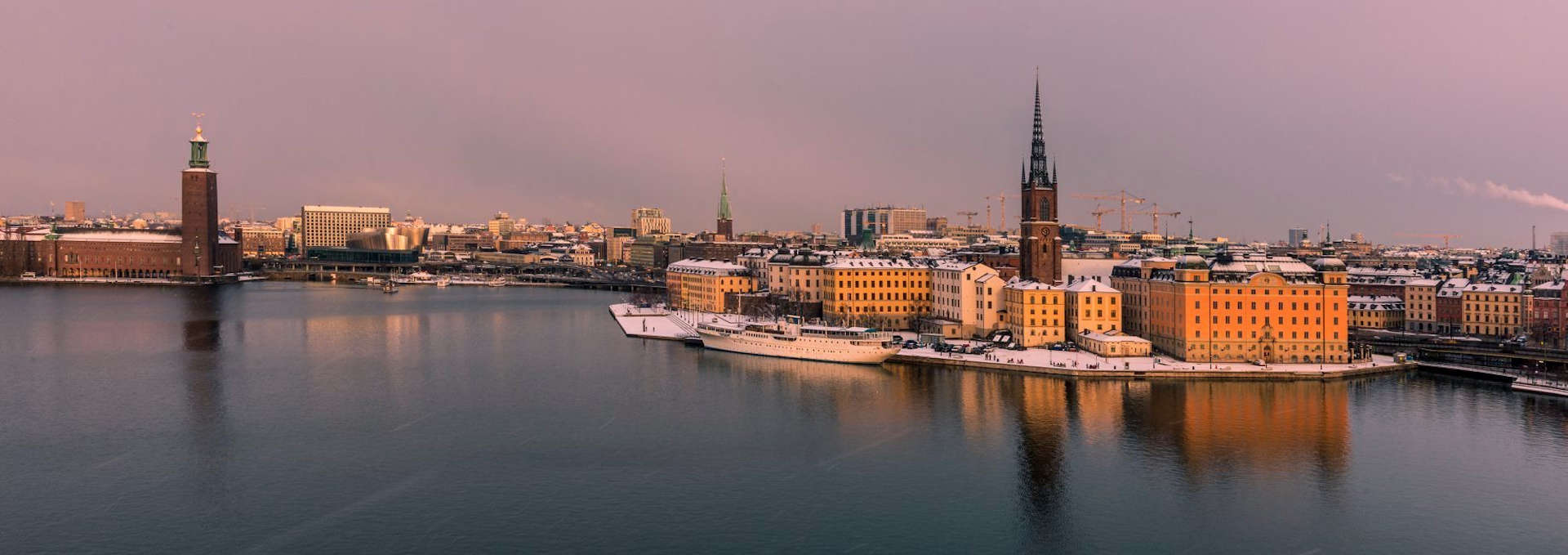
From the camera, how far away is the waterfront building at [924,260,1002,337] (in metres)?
46.6

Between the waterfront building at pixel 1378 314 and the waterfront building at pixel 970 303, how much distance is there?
16.0 m

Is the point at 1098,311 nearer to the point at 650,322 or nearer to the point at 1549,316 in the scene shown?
the point at 1549,316

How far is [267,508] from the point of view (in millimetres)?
20547

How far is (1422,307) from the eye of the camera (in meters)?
48.2

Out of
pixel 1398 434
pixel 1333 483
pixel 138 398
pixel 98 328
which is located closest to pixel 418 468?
pixel 138 398

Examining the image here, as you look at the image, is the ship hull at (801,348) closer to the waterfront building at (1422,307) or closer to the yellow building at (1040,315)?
the yellow building at (1040,315)

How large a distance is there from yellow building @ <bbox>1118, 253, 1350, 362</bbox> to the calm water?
8.63ft

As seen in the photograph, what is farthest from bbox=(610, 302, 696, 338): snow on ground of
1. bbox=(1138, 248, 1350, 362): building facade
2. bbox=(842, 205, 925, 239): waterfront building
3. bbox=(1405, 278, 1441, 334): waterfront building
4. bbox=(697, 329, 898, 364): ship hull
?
bbox=(842, 205, 925, 239): waterfront building

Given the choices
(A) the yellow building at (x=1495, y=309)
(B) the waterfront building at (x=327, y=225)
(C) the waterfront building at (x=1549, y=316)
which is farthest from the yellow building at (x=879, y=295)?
(B) the waterfront building at (x=327, y=225)

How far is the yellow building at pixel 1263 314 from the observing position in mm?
37469

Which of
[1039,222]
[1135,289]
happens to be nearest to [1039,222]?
[1039,222]

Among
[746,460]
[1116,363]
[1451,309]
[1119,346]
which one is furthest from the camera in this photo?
[1451,309]

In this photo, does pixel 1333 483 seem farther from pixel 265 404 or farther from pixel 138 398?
pixel 138 398

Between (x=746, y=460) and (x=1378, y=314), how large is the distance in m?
35.3
